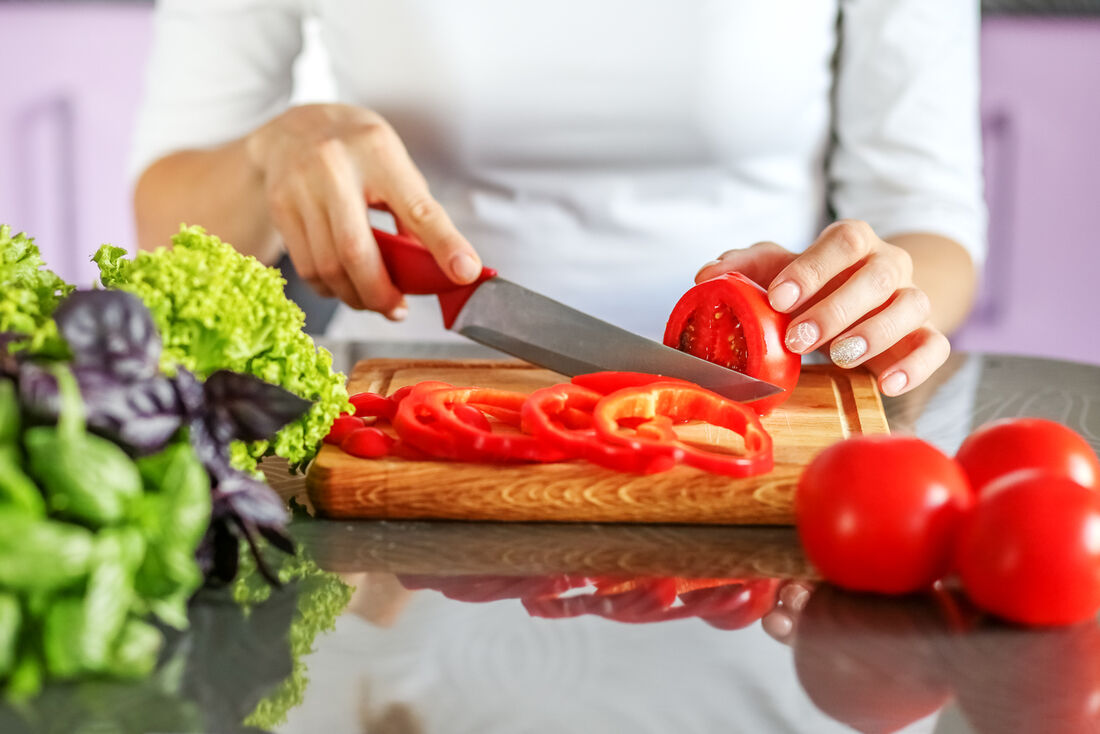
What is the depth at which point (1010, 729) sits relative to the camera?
1.98ft

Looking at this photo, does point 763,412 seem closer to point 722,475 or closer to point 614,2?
point 722,475

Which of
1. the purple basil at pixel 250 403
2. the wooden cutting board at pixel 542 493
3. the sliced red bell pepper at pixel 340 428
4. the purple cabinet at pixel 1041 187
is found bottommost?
the purple cabinet at pixel 1041 187

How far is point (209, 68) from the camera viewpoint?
1.73 m

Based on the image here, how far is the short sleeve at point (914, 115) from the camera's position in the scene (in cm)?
166

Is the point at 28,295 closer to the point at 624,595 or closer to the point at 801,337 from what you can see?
the point at 624,595

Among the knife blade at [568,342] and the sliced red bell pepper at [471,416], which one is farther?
the knife blade at [568,342]

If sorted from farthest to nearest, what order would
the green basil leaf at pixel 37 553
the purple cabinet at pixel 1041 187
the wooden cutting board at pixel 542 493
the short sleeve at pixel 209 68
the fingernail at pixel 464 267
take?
the purple cabinet at pixel 1041 187, the short sleeve at pixel 209 68, the fingernail at pixel 464 267, the wooden cutting board at pixel 542 493, the green basil leaf at pixel 37 553

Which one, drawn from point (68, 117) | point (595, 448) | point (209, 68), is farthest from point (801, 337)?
point (68, 117)

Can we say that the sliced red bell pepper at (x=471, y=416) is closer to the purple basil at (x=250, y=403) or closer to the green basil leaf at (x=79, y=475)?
the purple basil at (x=250, y=403)

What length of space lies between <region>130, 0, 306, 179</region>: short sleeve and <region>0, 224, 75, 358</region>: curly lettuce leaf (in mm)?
914

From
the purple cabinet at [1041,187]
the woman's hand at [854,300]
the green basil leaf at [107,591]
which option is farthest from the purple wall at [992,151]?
the green basil leaf at [107,591]

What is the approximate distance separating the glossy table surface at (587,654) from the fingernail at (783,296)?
29 cm

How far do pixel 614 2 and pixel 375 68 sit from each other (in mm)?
350

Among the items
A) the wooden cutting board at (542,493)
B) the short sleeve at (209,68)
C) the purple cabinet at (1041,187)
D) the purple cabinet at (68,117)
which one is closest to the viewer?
the wooden cutting board at (542,493)
